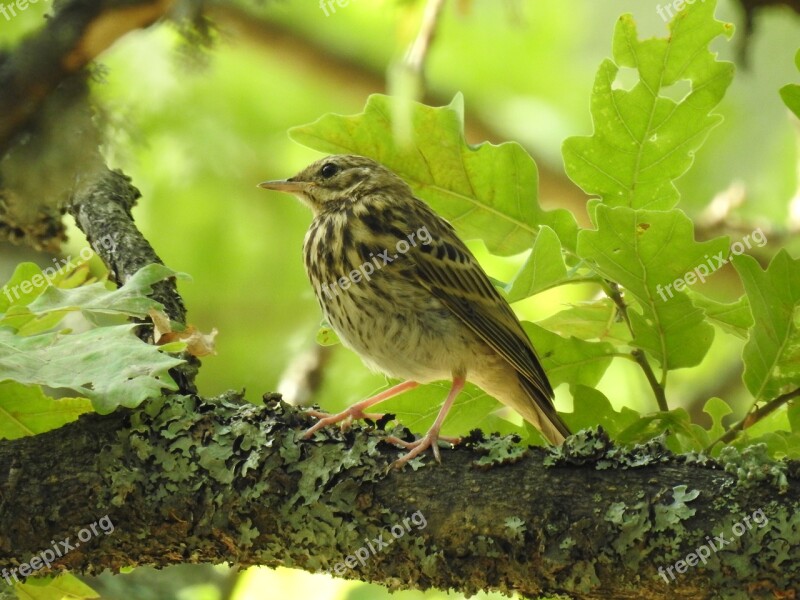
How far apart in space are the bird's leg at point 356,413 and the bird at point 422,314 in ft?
0.05

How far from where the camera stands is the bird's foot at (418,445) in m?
2.85

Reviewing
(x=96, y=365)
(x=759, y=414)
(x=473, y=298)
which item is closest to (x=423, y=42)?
(x=473, y=298)

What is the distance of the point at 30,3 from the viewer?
3957 millimetres

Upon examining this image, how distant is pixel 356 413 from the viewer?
361cm

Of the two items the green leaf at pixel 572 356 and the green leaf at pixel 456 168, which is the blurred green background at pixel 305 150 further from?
the green leaf at pixel 572 356

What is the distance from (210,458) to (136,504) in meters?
0.23

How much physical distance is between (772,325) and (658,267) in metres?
0.36

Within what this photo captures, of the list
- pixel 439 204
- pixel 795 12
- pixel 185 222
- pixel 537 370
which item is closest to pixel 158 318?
pixel 439 204

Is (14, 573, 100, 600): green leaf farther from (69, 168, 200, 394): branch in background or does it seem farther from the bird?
the bird

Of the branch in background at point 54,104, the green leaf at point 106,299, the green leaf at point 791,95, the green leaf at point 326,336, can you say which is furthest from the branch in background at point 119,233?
the green leaf at point 791,95

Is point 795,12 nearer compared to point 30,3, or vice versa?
point 30,3

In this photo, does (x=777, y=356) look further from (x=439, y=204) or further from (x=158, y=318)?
(x=158, y=318)

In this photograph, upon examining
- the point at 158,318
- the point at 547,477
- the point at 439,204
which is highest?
the point at 439,204

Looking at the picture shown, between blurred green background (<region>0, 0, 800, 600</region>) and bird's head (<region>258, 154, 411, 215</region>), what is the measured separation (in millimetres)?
753
